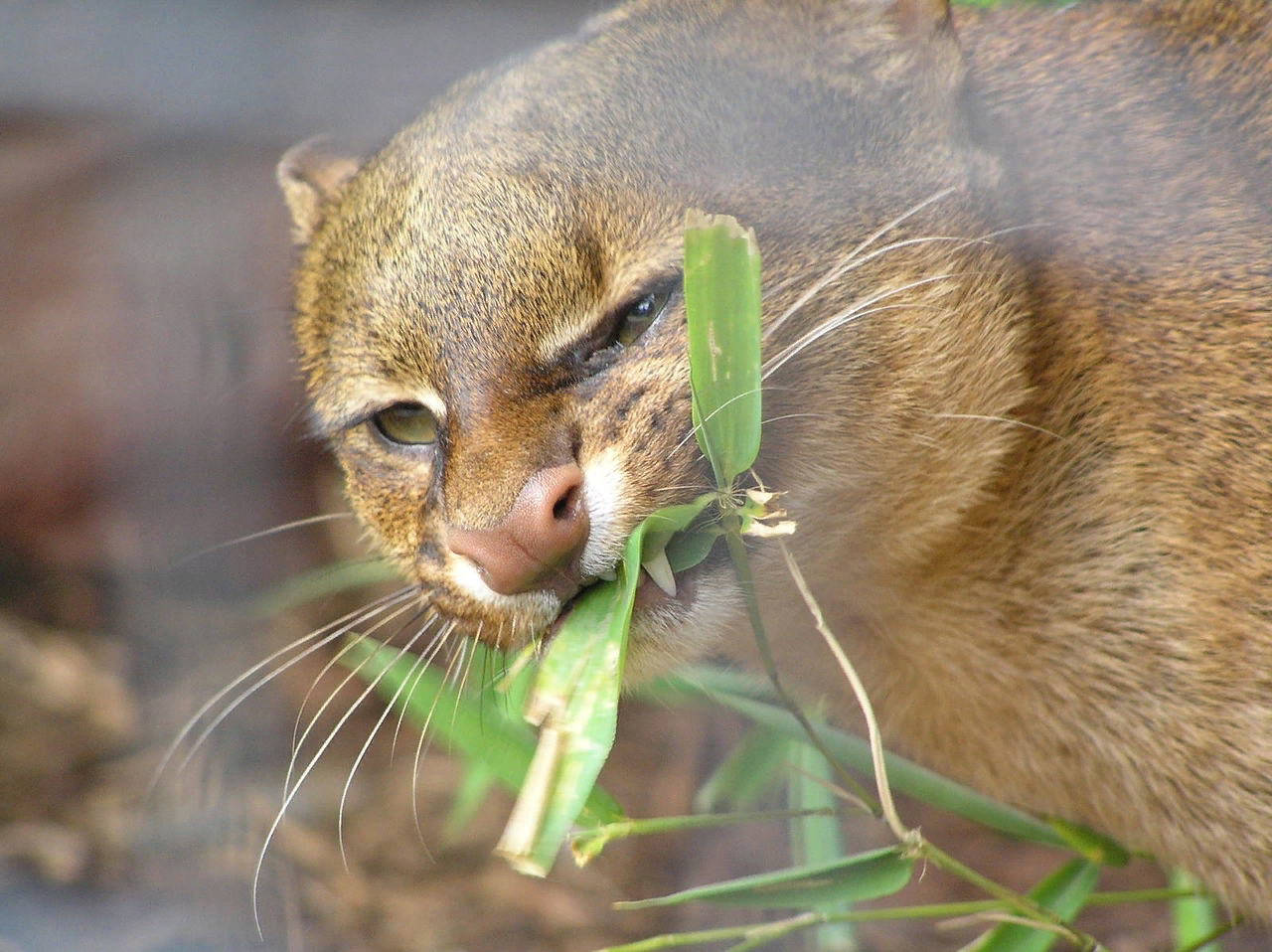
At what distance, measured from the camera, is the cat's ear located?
8.77ft

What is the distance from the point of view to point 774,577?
2023mm

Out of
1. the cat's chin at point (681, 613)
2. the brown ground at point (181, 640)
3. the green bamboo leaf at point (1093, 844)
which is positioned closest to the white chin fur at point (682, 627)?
the cat's chin at point (681, 613)

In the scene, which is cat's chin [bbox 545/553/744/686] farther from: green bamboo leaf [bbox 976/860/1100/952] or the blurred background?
the blurred background

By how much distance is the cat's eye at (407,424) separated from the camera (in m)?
2.14

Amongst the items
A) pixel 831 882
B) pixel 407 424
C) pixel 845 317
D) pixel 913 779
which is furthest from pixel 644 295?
pixel 913 779

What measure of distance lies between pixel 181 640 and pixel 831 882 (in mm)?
2457

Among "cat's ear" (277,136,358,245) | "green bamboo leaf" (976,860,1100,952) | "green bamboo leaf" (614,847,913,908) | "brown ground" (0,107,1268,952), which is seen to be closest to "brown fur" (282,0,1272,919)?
"green bamboo leaf" (976,860,1100,952)

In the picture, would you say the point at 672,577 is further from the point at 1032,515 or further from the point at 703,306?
the point at 1032,515

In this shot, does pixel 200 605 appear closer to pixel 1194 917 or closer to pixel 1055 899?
pixel 1055 899

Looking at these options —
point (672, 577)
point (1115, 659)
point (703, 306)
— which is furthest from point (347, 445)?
point (1115, 659)

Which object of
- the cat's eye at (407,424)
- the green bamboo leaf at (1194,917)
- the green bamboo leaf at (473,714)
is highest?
the cat's eye at (407,424)

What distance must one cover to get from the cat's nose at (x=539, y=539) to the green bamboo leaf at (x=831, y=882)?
481mm

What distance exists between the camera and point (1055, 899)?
2.41 meters

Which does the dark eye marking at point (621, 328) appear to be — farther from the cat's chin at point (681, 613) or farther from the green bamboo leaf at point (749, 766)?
the green bamboo leaf at point (749, 766)
